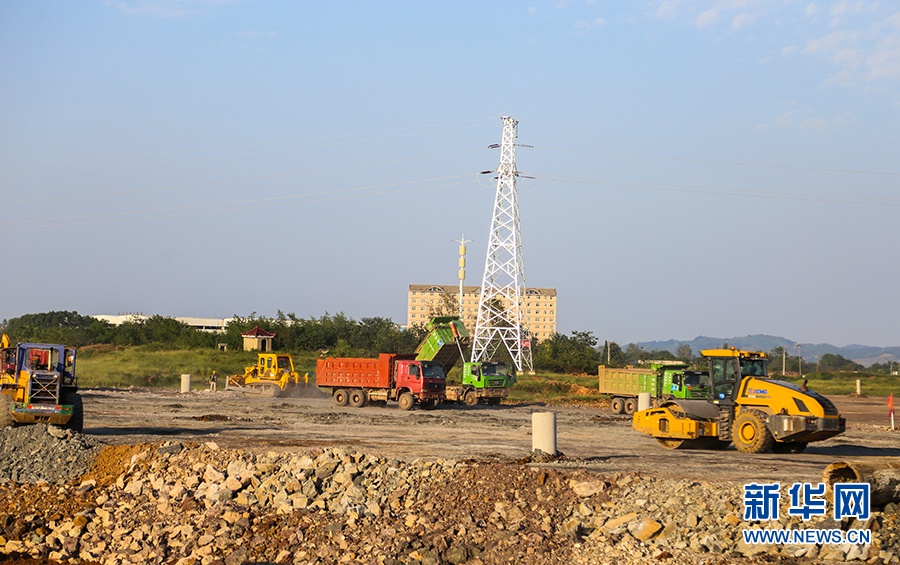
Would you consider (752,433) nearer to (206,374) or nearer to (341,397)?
(341,397)

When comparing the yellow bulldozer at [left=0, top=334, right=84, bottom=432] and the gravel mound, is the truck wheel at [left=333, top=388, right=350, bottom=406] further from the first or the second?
the gravel mound

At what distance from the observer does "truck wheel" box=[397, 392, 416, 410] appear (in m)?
40.0

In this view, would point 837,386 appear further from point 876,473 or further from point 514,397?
point 876,473

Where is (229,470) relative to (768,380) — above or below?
below

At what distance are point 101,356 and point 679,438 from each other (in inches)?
2718

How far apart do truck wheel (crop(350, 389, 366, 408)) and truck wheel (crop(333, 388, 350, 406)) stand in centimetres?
34

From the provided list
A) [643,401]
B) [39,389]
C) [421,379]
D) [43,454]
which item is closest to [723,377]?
[643,401]

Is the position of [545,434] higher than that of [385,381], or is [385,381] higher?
[385,381]

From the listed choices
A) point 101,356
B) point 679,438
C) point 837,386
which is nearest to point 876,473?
point 679,438

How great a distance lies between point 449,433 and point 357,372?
13180mm

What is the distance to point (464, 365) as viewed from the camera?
44.4 meters

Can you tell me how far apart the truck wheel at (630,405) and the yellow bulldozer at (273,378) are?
17.4 meters

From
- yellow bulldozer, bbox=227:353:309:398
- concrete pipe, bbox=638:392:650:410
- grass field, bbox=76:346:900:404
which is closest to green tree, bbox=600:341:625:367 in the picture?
grass field, bbox=76:346:900:404

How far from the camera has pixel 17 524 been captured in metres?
16.1
